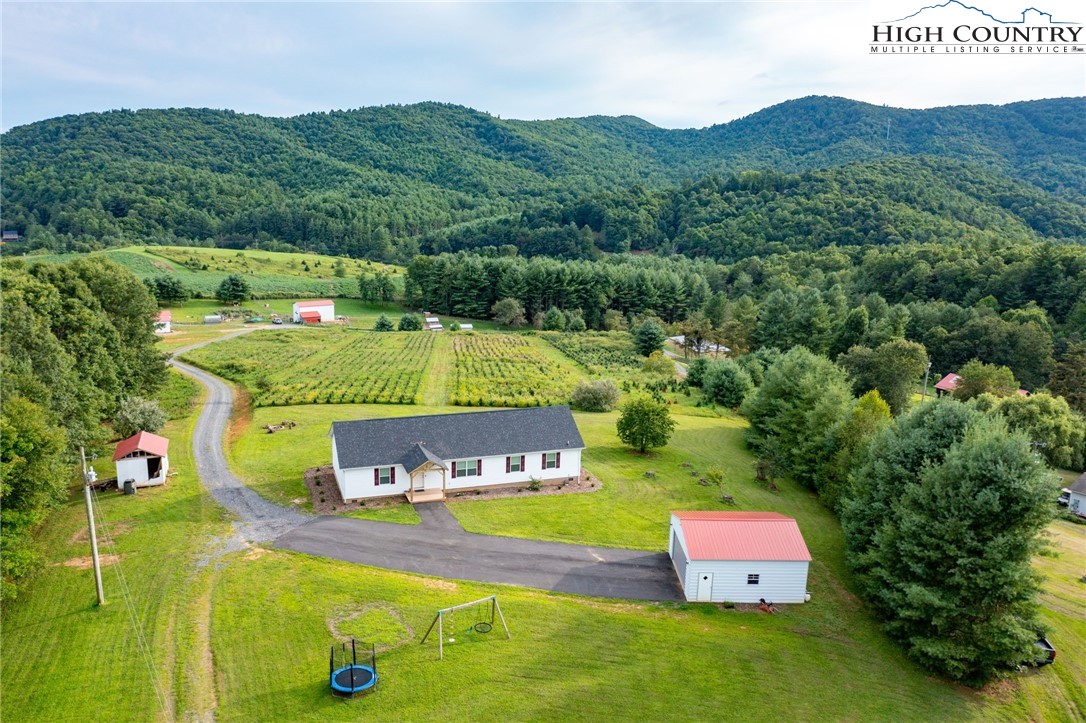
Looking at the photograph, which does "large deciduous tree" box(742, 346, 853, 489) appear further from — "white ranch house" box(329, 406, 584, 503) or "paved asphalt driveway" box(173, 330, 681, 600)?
"white ranch house" box(329, 406, 584, 503)

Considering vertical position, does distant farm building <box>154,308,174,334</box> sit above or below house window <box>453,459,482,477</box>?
above

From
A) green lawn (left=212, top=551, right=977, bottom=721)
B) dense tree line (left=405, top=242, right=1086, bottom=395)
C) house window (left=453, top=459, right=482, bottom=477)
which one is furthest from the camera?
dense tree line (left=405, top=242, right=1086, bottom=395)

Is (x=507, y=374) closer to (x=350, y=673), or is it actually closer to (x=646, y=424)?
(x=646, y=424)

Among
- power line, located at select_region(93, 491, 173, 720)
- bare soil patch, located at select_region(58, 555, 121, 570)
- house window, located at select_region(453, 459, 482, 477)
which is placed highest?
house window, located at select_region(453, 459, 482, 477)

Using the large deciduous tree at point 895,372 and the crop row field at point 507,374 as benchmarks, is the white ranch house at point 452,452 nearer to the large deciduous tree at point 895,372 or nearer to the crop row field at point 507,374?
the crop row field at point 507,374

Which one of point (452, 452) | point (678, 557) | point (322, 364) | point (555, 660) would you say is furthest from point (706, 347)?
point (555, 660)

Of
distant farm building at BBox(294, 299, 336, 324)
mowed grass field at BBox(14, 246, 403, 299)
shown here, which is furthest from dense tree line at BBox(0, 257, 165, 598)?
mowed grass field at BBox(14, 246, 403, 299)

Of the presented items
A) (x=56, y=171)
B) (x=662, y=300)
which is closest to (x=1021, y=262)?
(x=662, y=300)
